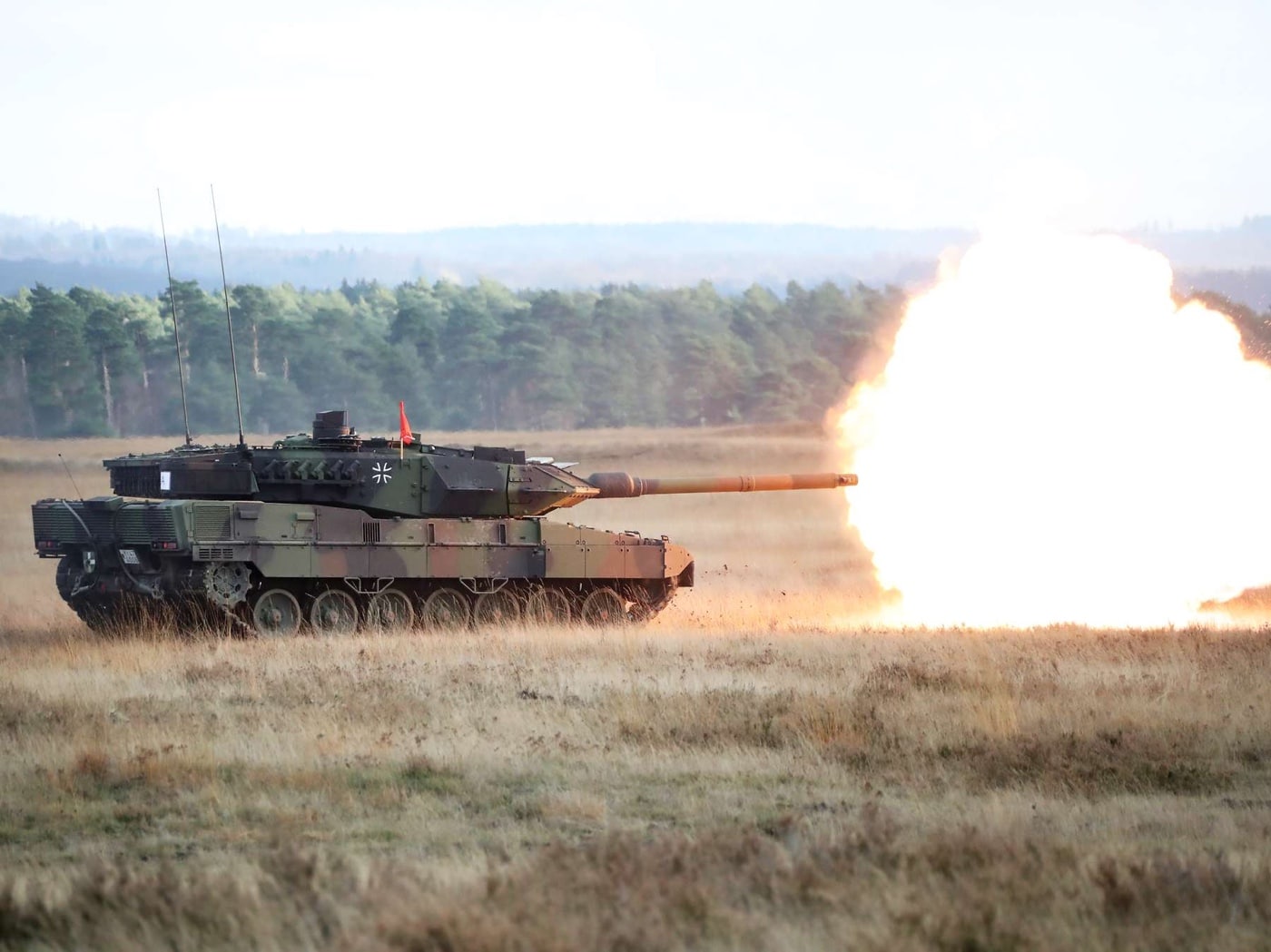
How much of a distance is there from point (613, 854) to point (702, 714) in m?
5.36

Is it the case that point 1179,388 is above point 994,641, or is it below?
above

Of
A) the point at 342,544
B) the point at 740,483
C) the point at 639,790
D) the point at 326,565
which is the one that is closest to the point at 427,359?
the point at 740,483

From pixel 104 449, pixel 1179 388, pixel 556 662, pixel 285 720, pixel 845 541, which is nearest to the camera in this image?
pixel 285 720

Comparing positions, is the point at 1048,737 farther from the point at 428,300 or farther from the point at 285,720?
the point at 428,300

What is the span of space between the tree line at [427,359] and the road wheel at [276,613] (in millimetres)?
42411

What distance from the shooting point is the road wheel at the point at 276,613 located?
72.7 ft

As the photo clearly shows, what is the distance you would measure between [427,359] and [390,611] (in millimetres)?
55298

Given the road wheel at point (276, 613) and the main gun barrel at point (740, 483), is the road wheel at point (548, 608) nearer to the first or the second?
the main gun barrel at point (740, 483)

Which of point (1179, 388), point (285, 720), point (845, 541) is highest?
point (1179, 388)

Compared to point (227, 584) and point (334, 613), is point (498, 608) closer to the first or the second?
point (334, 613)

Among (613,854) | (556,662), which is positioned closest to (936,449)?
(556,662)

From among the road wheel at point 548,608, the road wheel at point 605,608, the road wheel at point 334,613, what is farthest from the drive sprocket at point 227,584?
the road wheel at point 605,608

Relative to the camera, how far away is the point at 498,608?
939 inches

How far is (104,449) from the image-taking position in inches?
2205
